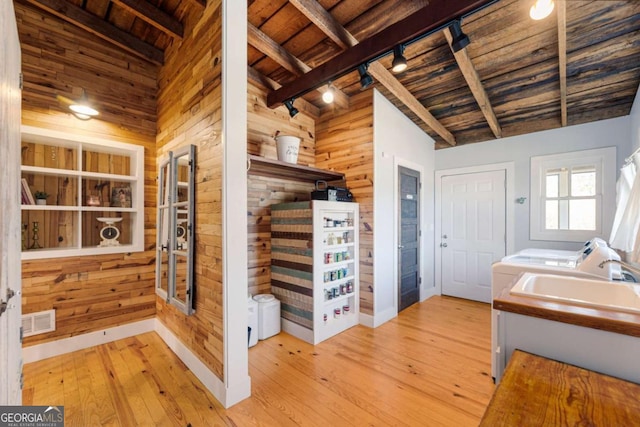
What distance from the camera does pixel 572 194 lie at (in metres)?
3.27

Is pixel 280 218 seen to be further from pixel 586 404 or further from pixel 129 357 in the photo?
pixel 586 404

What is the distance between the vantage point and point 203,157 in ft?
6.74

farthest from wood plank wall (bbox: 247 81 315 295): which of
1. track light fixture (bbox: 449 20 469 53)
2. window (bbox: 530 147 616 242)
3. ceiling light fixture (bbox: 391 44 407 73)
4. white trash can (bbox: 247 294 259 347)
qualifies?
window (bbox: 530 147 616 242)

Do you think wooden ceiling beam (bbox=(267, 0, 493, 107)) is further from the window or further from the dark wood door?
the window

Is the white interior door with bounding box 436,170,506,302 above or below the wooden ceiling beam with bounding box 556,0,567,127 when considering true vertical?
below

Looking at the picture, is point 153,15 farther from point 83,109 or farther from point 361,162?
point 361,162

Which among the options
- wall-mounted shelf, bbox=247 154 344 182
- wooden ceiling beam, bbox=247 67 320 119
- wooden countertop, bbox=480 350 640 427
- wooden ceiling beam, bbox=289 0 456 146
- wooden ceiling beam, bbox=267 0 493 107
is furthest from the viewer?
wooden ceiling beam, bbox=247 67 320 119

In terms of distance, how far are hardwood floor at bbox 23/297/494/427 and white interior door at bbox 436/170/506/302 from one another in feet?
4.35

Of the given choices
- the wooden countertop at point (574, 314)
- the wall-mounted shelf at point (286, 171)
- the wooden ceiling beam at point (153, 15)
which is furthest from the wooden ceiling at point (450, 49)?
the wooden countertop at point (574, 314)

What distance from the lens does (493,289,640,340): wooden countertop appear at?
0.95 metres

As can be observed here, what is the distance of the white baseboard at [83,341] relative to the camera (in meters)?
2.25

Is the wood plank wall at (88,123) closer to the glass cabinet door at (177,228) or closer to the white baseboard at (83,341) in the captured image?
the white baseboard at (83,341)

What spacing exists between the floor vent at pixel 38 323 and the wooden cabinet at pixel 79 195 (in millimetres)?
513

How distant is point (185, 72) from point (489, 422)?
304 centimetres
